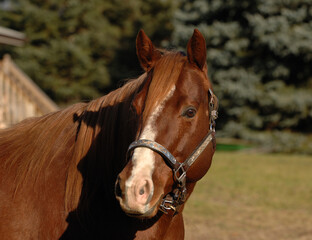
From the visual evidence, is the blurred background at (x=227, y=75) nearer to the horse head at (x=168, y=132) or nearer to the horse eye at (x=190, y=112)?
the horse head at (x=168, y=132)

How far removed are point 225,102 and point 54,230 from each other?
16.6 metres

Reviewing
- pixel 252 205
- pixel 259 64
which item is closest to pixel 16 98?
pixel 252 205

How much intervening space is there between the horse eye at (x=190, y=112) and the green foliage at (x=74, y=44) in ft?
77.9

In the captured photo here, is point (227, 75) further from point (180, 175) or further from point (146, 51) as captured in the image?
Answer: point (180, 175)

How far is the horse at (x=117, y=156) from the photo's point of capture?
86.9 inches

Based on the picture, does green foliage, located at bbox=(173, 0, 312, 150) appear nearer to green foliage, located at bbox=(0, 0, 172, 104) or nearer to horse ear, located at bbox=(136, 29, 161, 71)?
green foliage, located at bbox=(0, 0, 172, 104)

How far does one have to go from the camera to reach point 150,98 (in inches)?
88.3

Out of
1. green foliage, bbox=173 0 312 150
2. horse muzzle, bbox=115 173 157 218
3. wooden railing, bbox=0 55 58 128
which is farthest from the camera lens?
green foliage, bbox=173 0 312 150

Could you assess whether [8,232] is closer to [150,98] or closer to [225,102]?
[150,98]

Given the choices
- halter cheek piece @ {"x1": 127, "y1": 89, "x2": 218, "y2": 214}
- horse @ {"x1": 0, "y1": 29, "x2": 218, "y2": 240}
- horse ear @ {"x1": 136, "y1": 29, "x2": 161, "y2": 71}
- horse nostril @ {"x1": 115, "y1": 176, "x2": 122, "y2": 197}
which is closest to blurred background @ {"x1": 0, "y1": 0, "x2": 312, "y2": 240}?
horse ear @ {"x1": 136, "y1": 29, "x2": 161, "y2": 71}

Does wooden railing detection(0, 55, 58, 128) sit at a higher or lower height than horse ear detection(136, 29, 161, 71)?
lower

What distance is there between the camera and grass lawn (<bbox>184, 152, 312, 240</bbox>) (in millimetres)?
5957

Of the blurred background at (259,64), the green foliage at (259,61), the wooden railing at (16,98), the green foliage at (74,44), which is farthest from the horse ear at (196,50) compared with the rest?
the green foliage at (74,44)

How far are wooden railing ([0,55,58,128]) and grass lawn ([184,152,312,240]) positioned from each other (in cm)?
511
